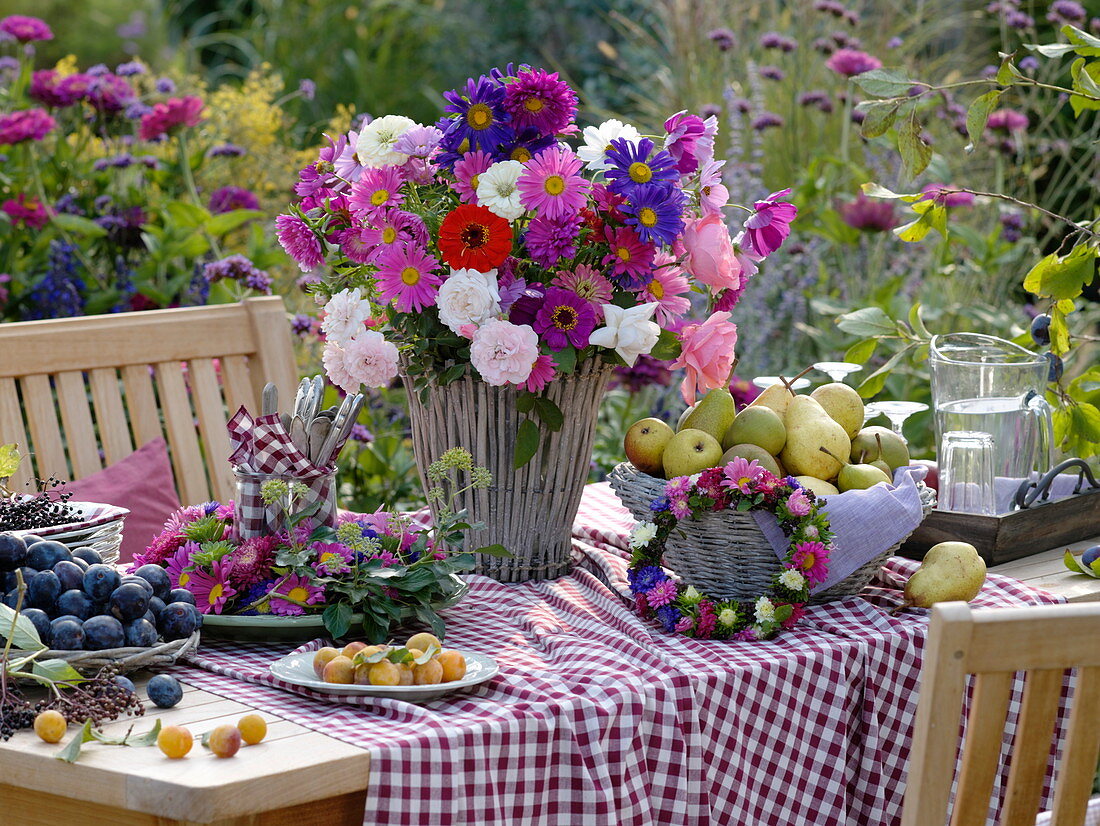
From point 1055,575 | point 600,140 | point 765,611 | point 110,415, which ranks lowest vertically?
point 1055,575

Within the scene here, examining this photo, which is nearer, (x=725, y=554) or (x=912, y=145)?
(x=725, y=554)

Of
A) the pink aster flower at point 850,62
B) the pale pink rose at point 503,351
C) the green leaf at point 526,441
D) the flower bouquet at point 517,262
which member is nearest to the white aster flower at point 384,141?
the flower bouquet at point 517,262

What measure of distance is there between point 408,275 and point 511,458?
0.92 ft

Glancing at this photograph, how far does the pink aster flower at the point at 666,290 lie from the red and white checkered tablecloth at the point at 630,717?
357 mm

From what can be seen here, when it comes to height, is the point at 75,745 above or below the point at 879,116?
below

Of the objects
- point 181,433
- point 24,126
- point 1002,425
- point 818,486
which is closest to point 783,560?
point 818,486

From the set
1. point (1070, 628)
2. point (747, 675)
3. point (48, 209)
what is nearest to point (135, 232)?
point (48, 209)

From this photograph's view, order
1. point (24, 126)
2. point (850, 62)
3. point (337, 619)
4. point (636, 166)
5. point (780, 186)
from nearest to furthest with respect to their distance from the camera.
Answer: point (337, 619) → point (636, 166) → point (24, 126) → point (850, 62) → point (780, 186)

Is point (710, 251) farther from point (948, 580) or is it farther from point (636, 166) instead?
point (948, 580)

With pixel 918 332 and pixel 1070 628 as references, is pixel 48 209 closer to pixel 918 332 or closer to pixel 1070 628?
pixel 918 332

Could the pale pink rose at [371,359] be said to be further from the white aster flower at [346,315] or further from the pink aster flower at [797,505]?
the pink aster flower at [797,505]

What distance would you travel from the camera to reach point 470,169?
5.06 ft

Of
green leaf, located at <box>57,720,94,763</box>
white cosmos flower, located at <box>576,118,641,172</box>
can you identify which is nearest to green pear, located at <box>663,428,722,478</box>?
white cosmos flower, located at <box>576,118,641,172</box>

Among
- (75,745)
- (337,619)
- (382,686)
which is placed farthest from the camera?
(337,619)
